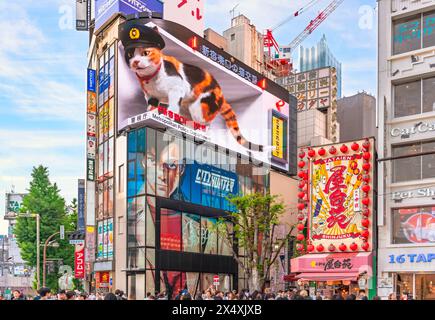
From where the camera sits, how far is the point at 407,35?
38000 millimetres

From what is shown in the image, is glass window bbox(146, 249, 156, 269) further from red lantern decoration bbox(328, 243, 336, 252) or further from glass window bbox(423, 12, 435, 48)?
glass window bbox(423, 12, 435, 48)

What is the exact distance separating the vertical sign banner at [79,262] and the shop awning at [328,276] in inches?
1121

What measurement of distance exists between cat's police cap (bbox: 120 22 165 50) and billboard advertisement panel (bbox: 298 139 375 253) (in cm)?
2173

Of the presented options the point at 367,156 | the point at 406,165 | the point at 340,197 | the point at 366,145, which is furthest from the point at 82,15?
the point at 406,165

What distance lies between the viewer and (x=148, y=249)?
51531mm

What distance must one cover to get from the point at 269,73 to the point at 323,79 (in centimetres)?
1033

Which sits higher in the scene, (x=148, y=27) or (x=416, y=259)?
(x=148, y=27)

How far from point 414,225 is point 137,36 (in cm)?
3066

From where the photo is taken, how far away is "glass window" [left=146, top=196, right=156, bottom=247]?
51.8 meters

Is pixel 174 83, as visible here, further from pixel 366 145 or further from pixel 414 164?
pixel 414 164

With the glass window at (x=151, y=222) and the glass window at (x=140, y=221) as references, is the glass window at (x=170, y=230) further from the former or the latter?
the glass window at (x=140, y=221)

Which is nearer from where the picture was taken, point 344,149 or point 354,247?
point 354,247
